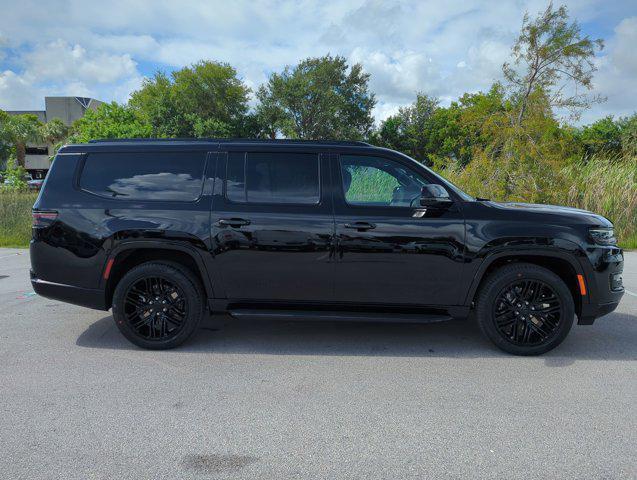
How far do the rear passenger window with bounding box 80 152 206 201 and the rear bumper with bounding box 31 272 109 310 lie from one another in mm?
931

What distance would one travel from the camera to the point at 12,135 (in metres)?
56.8

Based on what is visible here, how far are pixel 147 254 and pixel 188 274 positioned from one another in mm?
471

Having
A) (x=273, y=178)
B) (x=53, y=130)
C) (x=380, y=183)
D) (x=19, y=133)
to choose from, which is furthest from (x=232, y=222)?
(x=53, y=130)

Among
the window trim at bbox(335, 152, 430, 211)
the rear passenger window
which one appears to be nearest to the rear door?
the window trim at bbox(335, 152, 430, 211)

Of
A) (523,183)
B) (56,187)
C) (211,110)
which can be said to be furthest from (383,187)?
(211,110)

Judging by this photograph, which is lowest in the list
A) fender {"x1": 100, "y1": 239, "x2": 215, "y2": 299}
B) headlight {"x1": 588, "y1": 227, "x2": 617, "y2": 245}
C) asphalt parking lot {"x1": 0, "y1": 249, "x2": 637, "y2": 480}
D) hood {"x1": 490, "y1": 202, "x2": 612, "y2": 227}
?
asphalt parking lot {"x1": 0, "y1": 249, "x2": 637, "y2": 480}

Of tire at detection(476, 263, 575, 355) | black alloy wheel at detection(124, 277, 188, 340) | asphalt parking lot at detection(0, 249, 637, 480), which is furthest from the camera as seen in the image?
black alloy wheel at detection(124, 277, 188, 340)

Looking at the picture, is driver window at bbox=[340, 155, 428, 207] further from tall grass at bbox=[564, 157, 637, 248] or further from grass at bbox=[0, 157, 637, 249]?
tall grass at bbox=[564, 157, 637, 248]

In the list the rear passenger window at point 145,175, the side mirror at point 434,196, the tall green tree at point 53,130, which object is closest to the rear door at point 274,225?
the rear passenger window at point 145,175

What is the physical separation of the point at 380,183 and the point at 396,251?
0.68 m

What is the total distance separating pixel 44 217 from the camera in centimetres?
456

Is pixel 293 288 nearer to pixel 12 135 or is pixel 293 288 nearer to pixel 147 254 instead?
pixel 147 254

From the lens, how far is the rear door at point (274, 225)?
14.3 ft

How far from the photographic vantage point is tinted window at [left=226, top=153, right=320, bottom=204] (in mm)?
4473
